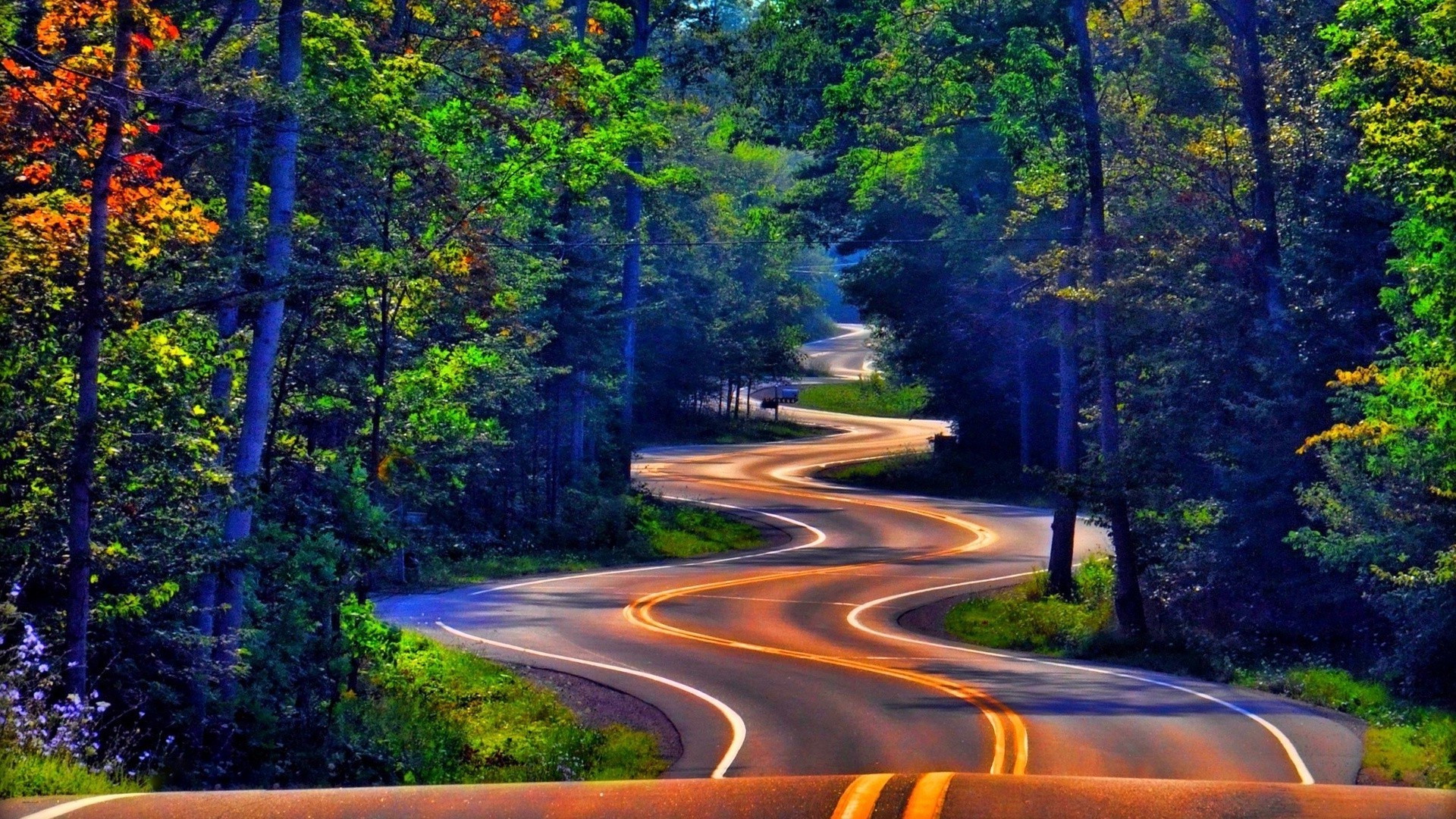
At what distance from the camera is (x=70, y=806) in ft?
26.7

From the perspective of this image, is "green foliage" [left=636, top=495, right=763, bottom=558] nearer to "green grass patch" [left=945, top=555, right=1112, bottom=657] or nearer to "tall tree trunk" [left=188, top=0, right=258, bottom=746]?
"green grass patch" [left=945, top=555, right=1112, bottom=657]

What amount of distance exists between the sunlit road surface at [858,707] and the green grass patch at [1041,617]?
4.33ft

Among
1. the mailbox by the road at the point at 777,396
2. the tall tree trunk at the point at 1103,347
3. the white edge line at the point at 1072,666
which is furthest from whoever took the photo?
the mailbox by the road at the point at 777,396

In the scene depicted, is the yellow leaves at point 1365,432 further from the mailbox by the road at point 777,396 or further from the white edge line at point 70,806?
the mailbox by the road at point 777,396

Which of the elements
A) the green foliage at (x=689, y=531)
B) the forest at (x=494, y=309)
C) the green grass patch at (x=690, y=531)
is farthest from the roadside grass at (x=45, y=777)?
the green grass patch at (x=690, y=531)

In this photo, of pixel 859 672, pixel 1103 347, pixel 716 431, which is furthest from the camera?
pixel 716 431

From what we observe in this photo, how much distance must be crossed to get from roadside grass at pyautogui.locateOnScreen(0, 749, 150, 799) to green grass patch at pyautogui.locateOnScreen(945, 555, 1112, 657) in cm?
2015

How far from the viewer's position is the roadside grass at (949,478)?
56.1 meters

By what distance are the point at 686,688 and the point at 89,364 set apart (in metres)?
10.8

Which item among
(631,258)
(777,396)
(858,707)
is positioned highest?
(631,258)

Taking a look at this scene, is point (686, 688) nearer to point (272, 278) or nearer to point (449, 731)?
point (449, 731)

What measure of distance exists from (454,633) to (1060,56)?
50.4 feet

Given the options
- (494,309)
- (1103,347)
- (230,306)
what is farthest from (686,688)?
(1103,347)

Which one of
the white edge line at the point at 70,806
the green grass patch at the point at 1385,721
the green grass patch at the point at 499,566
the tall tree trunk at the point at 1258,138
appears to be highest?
the tall tree trunk at the point at 1258,138
